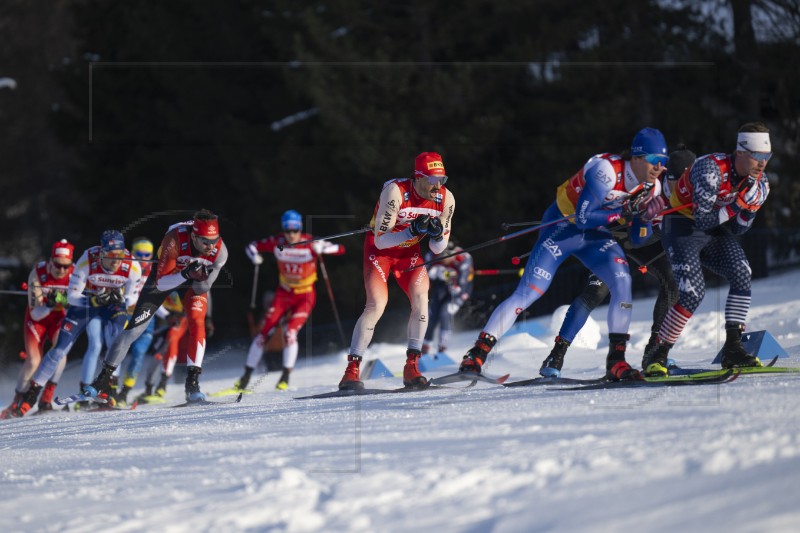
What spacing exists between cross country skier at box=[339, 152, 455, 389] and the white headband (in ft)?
7.30

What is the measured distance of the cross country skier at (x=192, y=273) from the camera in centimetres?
1058

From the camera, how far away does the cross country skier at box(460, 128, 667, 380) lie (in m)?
8.43

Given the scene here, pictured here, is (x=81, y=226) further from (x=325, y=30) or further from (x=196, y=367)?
(x=196, y=367)

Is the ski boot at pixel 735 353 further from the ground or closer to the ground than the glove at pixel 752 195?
closer to the ground

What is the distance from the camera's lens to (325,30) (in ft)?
77.7

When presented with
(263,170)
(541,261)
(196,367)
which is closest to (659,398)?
(541,261)

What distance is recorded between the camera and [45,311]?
12969 mm

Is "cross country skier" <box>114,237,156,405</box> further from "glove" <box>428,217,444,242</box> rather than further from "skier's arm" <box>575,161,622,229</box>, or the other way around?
"skier's arm" <box>575,161,622,229</box>

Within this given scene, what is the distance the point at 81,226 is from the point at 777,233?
21475 mm

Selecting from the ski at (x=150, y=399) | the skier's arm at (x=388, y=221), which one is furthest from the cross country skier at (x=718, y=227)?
the ski at (x=150, y=399)

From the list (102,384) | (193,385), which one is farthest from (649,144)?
(102,384)

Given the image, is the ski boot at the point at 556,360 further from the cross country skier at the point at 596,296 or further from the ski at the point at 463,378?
the ski at the point at 463,378

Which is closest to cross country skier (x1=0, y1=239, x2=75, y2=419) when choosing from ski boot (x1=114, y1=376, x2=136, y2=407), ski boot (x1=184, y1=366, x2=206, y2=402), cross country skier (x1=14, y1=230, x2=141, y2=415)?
cross country skier (x1=14, y1=230, x2=141, y2=415)

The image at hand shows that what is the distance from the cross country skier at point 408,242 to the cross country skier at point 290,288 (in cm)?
445
